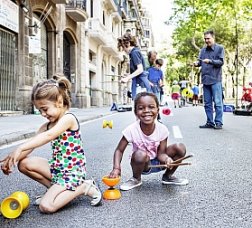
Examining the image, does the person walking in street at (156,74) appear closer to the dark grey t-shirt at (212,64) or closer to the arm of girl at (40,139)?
the dark grey t-shirt at (212,64)

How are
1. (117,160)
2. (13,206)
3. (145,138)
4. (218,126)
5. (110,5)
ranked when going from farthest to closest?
(110,5) → (218,126) → (145,138) → (117,160) → (13,206)

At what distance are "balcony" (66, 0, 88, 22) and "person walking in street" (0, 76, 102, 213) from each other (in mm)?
21171

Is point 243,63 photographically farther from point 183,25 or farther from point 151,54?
point 151,54

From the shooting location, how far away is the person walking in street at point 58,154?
10.3ft

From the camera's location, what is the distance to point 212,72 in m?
9.65

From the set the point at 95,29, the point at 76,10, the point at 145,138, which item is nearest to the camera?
the point at 145,138

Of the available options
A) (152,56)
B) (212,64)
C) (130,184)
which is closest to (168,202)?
(130,184)

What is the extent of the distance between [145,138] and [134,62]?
3.86 m

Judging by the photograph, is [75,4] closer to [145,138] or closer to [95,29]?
[95,29]

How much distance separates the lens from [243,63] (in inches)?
1660

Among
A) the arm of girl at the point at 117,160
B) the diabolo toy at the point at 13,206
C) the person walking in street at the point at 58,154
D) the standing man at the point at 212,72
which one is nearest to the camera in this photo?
the diabolo toy at the point at 13,206

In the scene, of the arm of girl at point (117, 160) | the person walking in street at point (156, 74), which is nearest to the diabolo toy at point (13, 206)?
the arm of girl at point (117, 160)

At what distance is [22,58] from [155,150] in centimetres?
1446

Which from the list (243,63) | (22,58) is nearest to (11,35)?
(22,58)
